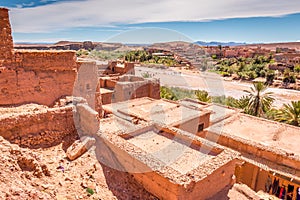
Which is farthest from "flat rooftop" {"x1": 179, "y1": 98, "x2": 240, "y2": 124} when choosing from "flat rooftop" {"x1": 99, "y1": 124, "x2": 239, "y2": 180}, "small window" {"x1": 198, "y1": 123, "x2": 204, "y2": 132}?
"flat rooftop" {"x1": 99, "y1": 124, "x2": 239, "y2": 180}

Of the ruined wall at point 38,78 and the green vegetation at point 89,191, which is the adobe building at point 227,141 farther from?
the ruined wall at point 38,78

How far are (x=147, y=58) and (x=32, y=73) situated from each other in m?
62.0

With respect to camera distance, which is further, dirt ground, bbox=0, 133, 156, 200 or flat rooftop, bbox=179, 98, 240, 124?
flat rooftop, bbox=179, 98, 240, 124

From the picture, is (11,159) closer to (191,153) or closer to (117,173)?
(117,173)

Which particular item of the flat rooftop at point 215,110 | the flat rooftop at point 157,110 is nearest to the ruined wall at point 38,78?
the flat rooftop at point 157,110

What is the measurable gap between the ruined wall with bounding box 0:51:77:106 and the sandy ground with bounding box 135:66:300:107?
99.1 feet

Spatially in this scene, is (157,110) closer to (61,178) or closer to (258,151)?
(258,151)

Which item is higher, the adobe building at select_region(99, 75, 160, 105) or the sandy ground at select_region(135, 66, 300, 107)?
the adobe building at select_region(99, 75, 160, 105)

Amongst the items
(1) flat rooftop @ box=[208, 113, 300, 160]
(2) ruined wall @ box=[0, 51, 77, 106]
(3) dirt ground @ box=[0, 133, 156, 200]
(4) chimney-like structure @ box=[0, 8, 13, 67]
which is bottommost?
(1) flat rooftop @ box=[208, 113, 300, 160]

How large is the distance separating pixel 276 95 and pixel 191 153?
3750 centimetres

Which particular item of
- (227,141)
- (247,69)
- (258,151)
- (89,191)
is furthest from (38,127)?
(247,69)

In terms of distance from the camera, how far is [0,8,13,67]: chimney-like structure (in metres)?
8.80

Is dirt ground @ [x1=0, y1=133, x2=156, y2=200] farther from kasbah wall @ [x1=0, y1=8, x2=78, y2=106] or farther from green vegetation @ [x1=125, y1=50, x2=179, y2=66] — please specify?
green vegetation @ [x1=125, y1=50, x2=179, y2=66]

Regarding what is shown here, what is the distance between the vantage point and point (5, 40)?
9039 mm
